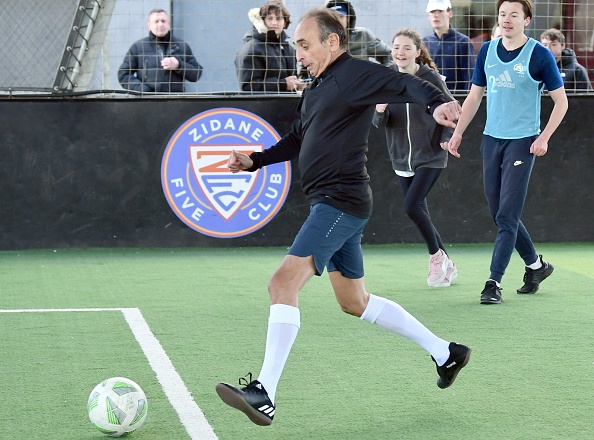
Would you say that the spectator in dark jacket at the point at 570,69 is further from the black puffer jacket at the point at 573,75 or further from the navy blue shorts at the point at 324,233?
the navy blue shorts at the point at 324,233

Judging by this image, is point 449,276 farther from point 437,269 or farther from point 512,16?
point 512,16

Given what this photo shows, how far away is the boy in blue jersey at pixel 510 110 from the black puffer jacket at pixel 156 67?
4.15 meters

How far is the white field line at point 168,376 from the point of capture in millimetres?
4848

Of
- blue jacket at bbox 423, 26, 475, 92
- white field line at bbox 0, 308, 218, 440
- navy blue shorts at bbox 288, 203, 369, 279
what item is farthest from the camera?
blue jacket at bbox 423, 26, 475, 92

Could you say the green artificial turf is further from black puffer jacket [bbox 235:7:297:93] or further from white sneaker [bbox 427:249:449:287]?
black puffer jacket [bbox 235:7:297:93]

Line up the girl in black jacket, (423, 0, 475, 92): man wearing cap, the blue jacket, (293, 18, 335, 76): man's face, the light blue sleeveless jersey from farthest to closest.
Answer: the blue jacket, (423, 0, 475, 92): man wearing cap, the girl in black jacket, the light blue sleeveless jersey, (293, 18, 335, 76): man's face

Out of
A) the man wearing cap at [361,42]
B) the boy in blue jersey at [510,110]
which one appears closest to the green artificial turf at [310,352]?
the boy in blue jersey at [510,110]

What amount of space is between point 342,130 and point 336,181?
247 mm

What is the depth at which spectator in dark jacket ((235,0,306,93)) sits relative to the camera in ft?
38.7

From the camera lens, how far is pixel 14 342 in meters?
6.92

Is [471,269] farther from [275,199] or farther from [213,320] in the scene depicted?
[213,320]

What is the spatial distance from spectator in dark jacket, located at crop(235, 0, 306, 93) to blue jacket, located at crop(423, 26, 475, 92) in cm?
150

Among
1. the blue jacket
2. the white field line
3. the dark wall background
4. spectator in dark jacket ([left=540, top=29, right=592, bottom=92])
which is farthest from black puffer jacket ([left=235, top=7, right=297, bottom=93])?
the white field line

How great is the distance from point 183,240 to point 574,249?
14.2 ft
